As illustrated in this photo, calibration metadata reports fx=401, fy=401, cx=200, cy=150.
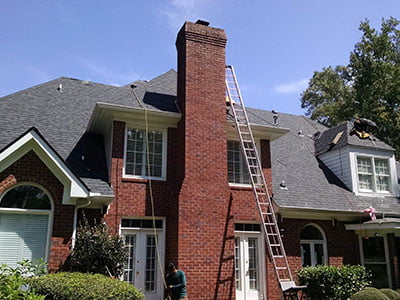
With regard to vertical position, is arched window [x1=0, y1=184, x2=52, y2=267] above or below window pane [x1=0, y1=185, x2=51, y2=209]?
below

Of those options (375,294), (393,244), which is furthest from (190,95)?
(393,244)

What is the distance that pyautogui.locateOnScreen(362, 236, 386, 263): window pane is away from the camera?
47.5ft

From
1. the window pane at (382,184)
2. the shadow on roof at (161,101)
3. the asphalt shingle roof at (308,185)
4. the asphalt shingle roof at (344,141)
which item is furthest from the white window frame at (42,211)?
the window pane at (382,184)

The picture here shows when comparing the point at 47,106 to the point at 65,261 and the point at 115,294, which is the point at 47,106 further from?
the point at 115,294

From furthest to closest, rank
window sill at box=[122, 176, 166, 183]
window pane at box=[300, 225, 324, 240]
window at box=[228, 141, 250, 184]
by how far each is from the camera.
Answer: window pane at box=[300, 225, 324, 240] < window at box=[228, 141, 250, 184] < window sill at box=[122, 176, 166, 183]

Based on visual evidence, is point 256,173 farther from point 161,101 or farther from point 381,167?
point 381,167

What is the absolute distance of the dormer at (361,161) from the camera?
15664mm

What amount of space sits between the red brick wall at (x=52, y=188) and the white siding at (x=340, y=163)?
10.5m

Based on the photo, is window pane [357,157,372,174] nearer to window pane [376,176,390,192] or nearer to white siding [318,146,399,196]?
white siding [318,146,399,196]

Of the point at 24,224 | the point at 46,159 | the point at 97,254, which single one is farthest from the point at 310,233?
the point at 24,224

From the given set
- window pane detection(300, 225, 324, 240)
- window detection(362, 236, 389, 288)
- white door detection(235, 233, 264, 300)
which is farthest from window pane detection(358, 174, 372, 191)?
white door detection(235, 233, 264, 300)

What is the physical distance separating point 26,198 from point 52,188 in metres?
0.67

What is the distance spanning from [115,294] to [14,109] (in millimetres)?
7907

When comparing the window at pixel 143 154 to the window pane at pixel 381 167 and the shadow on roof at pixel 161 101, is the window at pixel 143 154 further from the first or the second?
the window pane at pixel 381 167
